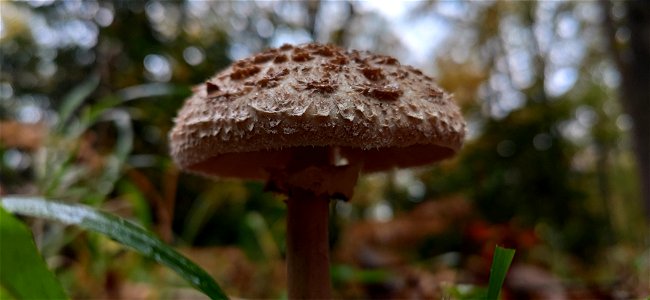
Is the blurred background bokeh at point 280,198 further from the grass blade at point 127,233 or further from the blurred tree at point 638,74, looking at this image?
the grass blade at point 127,233

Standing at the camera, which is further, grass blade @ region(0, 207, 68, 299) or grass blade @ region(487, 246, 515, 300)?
grass blade @ region(487, 246, 515, 300)

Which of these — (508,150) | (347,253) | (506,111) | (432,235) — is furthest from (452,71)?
(347,253)

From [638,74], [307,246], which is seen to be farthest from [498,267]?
[638,74]

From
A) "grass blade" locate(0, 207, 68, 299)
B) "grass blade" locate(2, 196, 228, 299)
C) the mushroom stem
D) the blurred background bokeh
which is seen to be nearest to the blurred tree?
the blurred background bokeh

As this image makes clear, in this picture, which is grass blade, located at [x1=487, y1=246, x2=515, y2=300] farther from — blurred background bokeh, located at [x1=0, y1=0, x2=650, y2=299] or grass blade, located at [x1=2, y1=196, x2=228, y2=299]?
blurred background bokeh, located at [x1=0, y1=0, x2=650, y2=299]

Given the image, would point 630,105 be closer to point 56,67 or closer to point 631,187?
point 56,67

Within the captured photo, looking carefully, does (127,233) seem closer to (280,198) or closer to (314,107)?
(314,107)
